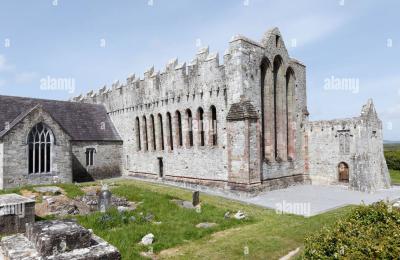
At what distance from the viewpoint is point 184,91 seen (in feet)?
86.8

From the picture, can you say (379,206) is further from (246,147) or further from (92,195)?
(92,195)

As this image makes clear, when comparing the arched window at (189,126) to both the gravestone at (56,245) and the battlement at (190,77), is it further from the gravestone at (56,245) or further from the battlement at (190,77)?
the gravestone at (56,245)

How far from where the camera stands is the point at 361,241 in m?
6.04

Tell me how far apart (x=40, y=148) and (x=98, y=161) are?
766 centimetres

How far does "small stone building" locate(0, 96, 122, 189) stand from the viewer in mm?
24031

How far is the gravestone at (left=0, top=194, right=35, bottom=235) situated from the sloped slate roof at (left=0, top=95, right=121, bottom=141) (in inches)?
678

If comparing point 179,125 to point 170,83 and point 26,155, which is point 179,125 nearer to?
point 170,83

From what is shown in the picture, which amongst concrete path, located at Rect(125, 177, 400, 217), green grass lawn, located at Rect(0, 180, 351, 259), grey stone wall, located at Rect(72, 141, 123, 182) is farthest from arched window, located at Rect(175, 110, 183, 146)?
green grass lawn, located at Rect(0, 180, 351, 259)

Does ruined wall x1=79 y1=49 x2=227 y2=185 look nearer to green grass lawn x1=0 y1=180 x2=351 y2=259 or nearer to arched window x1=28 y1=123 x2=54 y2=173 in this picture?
green grass lawn x1=0 y1=180 x2=351 y2=259

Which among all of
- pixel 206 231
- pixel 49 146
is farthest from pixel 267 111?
pixel 49 146

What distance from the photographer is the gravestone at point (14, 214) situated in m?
11.0

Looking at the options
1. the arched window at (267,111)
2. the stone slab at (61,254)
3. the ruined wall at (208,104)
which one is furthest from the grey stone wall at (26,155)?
the stone slab at (61,254)

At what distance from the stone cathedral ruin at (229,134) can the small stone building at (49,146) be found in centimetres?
8

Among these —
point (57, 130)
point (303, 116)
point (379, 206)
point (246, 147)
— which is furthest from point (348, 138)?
point (57, 130)
